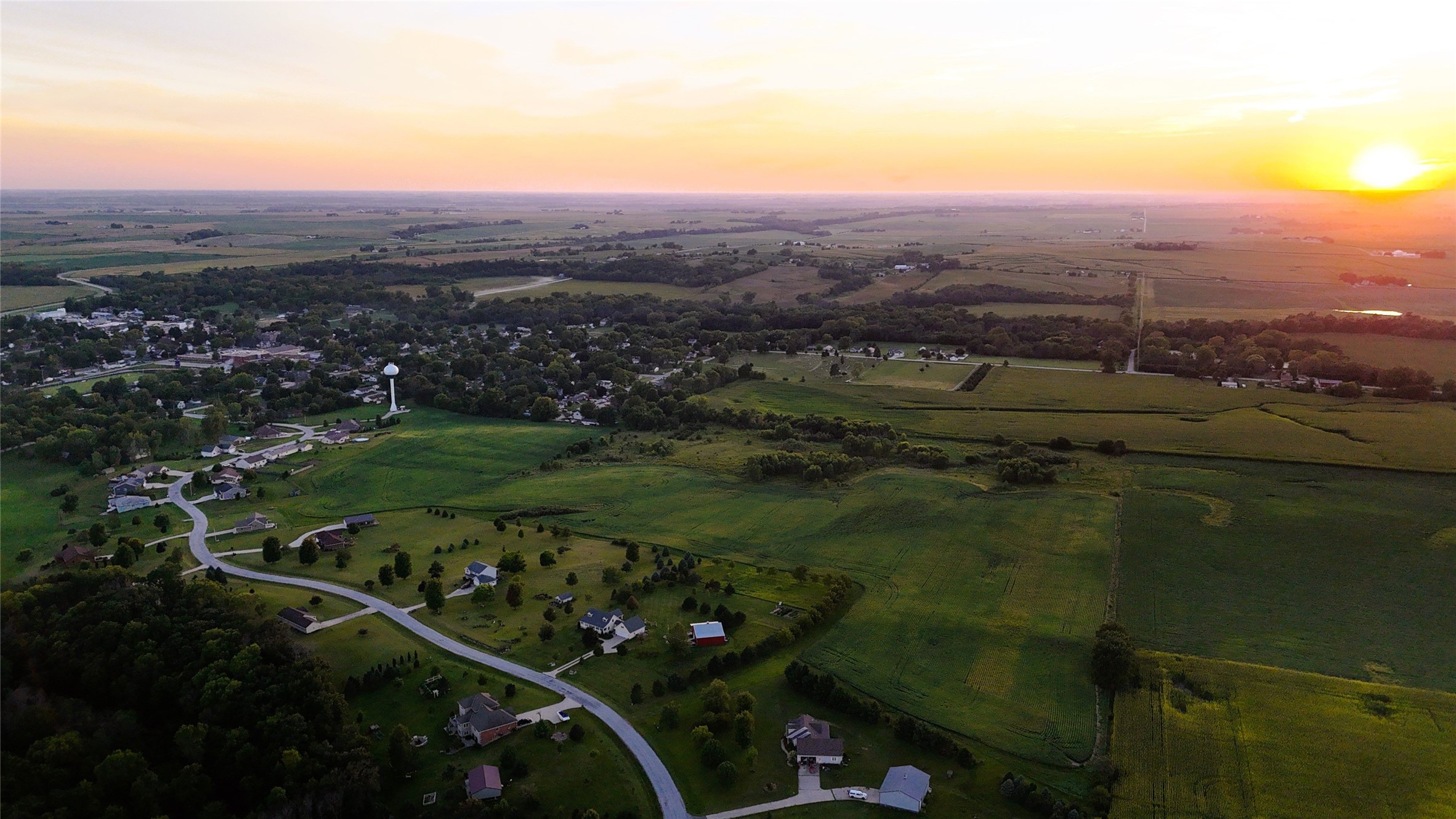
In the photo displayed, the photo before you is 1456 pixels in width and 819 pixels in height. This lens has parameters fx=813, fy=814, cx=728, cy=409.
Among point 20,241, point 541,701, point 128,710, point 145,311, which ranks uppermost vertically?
point 20,241

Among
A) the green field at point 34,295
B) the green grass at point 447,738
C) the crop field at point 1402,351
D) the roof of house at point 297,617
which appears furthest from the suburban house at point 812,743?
the green field at point 34,295

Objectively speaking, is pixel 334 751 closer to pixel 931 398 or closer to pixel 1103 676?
pixel 1103 676

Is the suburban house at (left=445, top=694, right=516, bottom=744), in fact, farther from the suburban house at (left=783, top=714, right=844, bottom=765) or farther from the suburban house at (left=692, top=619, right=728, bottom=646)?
the suburban house at (left=783, top=714, right=844, bottom=765)

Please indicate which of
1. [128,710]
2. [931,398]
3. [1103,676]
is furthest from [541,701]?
[931,398]

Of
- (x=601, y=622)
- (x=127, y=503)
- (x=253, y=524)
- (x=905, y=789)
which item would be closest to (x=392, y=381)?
(x=127, y=503)

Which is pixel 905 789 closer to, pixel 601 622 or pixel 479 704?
pixel 601 622

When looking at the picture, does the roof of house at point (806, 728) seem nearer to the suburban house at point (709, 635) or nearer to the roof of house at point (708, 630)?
the suburban house at point (709, 635)
